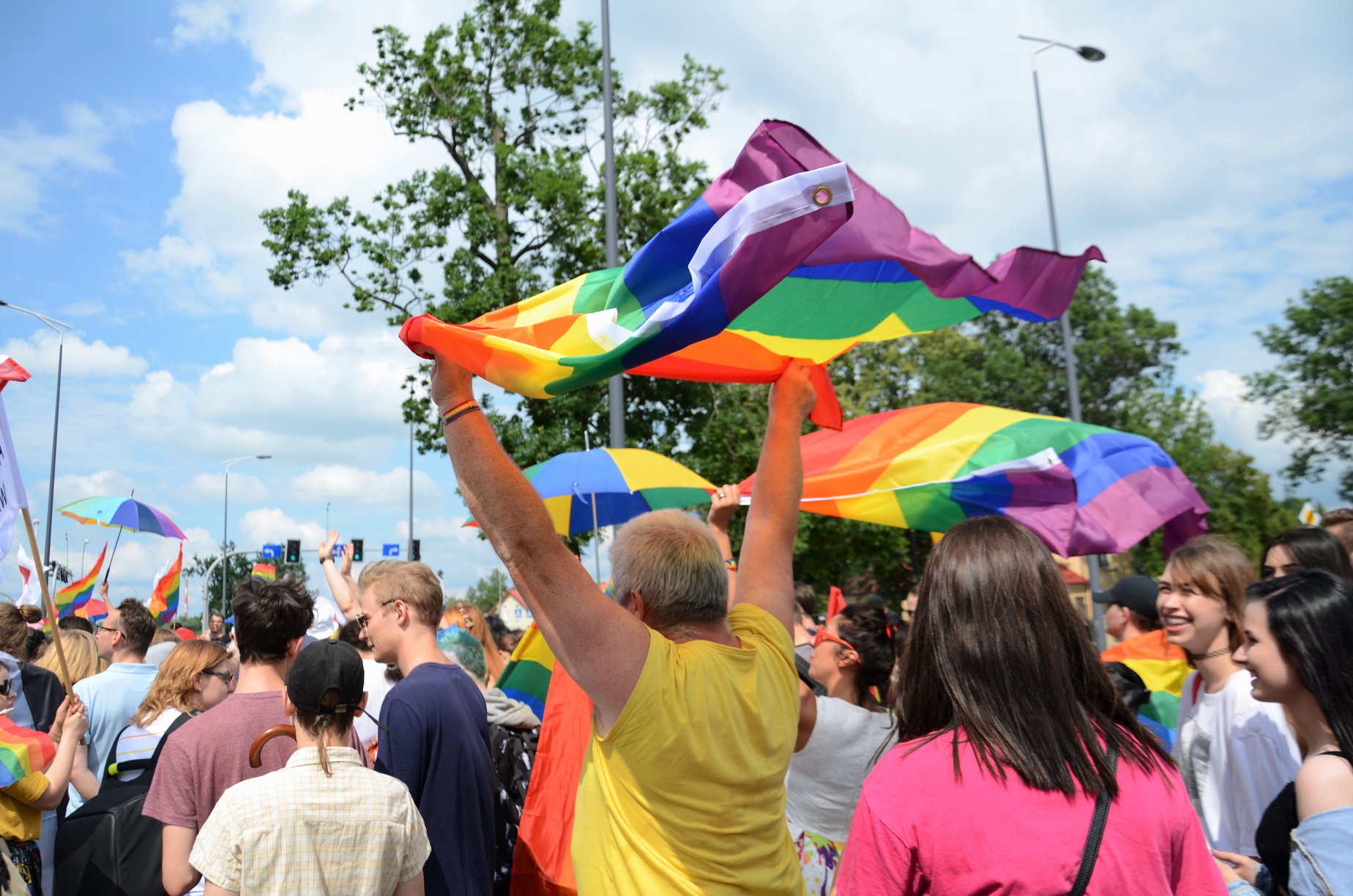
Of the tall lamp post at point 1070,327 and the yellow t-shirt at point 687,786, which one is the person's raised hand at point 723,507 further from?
the tall lamp post at point 1070,327

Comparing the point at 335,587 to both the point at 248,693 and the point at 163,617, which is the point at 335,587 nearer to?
the point at 248,693

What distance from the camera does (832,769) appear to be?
13.0 ft

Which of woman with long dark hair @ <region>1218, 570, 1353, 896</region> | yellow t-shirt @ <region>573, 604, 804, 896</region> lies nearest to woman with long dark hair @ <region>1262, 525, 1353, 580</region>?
woman with long dark hair @ <region>1218, 570, 1353, 896</region>

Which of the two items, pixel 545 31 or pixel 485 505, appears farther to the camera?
pixel 545 31

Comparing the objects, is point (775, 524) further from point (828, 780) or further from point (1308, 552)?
point (1308, 552)

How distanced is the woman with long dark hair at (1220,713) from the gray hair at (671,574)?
80.9 inches

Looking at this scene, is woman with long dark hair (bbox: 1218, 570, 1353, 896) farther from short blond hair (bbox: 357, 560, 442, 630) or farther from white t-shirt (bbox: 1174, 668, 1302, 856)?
short blond hair (bbox: 357, 560, 442, 630)

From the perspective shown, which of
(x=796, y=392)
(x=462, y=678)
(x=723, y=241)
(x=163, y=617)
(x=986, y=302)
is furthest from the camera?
(x=163, y=617)

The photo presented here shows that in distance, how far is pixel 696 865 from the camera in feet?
7.54

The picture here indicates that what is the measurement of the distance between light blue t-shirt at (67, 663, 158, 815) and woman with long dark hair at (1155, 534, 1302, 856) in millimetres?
5045

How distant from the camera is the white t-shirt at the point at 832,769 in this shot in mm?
3967

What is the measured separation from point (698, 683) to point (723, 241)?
43.9 inches

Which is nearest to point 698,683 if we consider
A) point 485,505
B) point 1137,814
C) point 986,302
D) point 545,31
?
point 485,505

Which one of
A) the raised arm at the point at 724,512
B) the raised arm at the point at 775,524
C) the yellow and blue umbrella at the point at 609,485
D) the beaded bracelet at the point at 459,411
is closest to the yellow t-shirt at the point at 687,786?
the raised arm at the point at 775,524
